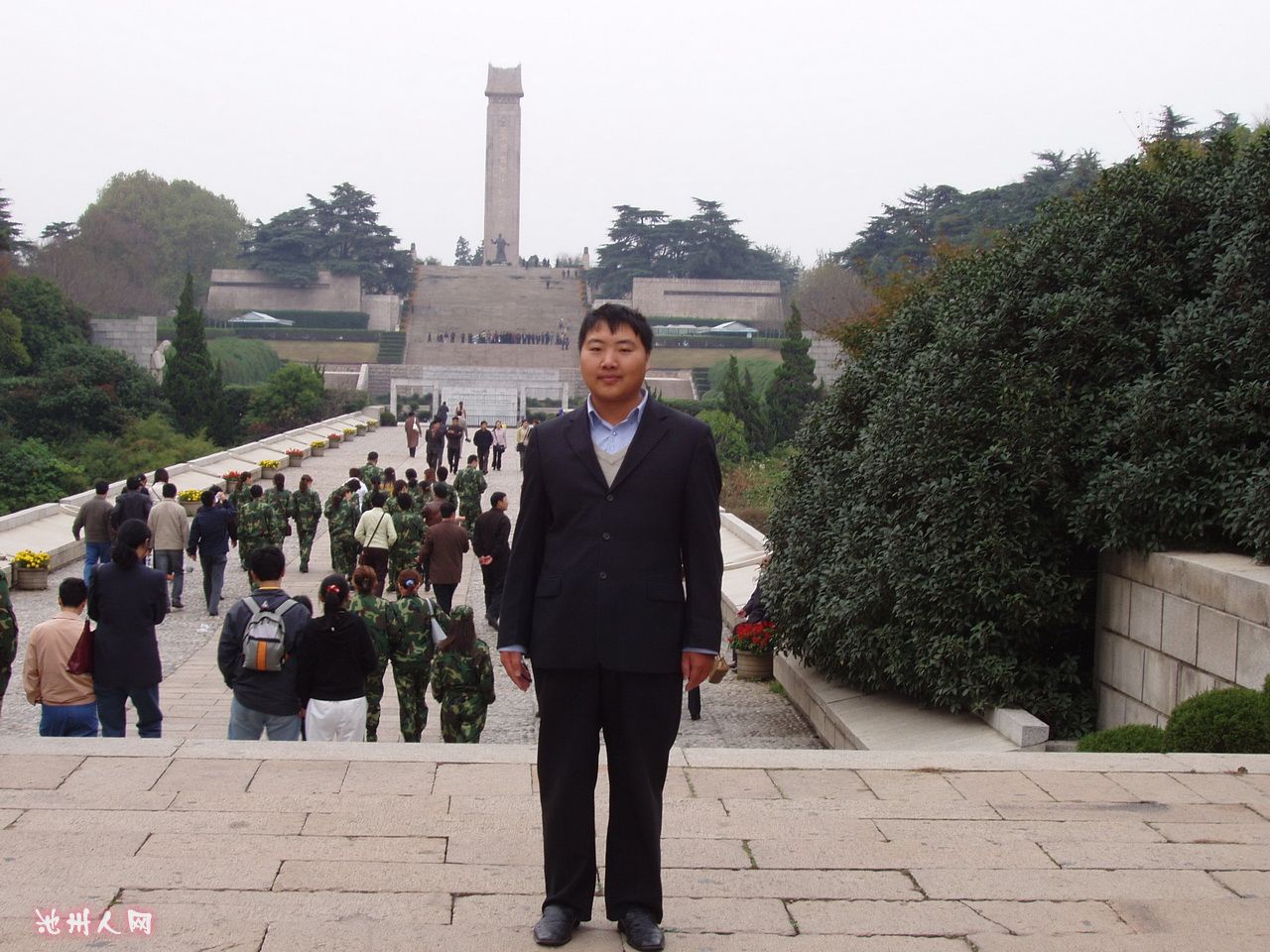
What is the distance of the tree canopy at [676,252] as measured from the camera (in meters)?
78.4

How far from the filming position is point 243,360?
159ft

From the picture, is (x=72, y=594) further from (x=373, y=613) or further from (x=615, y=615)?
(x=615, y=615)

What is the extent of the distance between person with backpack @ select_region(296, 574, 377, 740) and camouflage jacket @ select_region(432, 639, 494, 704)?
804 millimetres

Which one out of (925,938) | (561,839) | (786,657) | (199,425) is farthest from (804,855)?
(199,425)

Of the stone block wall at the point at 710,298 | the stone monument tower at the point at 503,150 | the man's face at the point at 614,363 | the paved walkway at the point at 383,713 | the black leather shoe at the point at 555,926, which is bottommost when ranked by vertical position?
the paved walkway at the point at 383,713

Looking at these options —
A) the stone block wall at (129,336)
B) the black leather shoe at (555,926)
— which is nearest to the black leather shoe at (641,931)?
the black leather shoe at (555,926)

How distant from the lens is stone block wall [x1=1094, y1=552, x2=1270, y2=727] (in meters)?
6.15

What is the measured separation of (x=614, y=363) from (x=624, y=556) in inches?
18.1

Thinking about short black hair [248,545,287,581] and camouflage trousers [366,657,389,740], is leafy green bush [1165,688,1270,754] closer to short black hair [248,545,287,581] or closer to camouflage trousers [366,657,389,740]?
camouflage trousers [366,657,389,740]

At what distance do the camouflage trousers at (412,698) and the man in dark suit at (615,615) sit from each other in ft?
13.2

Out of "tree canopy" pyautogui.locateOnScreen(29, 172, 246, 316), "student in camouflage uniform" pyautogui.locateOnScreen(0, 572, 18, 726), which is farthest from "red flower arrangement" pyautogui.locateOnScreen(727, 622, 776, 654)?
"tree canopy" pyautogui.locateOnScreen(29, 172, 246, 316)

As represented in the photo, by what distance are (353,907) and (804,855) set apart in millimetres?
1317

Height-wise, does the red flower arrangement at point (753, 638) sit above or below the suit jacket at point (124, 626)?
below

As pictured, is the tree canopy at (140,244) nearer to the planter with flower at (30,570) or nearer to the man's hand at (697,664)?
the planter with flower at (30,570)
